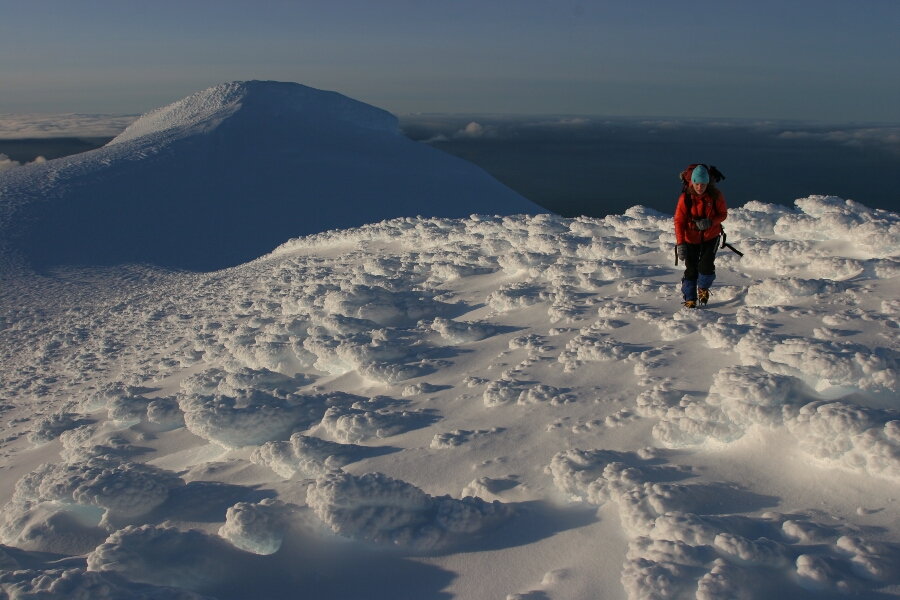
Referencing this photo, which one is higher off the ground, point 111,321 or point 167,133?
point 167,133

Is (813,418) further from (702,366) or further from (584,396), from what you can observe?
(584,396)

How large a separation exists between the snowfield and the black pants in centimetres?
33

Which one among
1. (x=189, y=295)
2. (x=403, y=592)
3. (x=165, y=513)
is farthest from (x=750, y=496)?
(x=189, y=295)

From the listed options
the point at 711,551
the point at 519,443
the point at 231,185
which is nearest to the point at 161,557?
the point at 519,443

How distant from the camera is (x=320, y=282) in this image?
348 inches

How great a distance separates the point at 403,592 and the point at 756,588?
5.05 feet

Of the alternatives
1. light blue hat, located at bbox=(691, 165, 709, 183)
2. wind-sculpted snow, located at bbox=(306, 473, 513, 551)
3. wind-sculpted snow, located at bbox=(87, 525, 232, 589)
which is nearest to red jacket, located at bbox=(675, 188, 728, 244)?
light blue hat, located at bbox=(691, 165, 709, 183)

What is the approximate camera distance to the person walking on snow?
4871 millimetres

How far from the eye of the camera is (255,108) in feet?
113

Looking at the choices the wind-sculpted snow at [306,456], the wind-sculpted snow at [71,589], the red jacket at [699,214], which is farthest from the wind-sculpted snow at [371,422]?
the red jacket at [699,214]

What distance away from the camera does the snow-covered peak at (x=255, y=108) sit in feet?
110

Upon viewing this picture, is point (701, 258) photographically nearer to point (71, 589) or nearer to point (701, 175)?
point (701, 175)

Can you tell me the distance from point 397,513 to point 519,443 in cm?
107

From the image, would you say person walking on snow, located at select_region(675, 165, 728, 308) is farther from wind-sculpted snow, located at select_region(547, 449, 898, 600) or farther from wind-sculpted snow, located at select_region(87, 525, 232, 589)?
wind-sculpted snow, located at select_region(87, 525, 232, 589)
